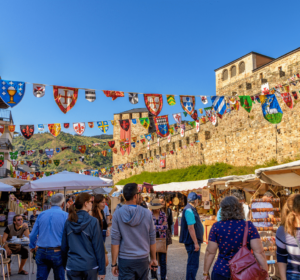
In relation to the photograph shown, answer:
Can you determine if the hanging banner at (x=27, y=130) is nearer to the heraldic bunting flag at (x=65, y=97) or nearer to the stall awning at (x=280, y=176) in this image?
the heraldic bunting flag at (x=65, y=97)

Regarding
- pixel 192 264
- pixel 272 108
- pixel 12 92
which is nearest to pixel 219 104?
pixel 272 108

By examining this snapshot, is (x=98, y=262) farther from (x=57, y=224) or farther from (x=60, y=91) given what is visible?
→ (x=60, y=91)

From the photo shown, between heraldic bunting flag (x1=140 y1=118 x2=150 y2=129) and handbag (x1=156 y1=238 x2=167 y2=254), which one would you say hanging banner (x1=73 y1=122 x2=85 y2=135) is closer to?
heraldic bunting flag (x1=140 y1=118 x2=150 y2=129)

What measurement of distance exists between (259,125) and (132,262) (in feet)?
50.2

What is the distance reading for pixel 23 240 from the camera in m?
5.34

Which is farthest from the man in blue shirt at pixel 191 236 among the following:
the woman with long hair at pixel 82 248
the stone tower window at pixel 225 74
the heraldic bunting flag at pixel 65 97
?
the stone tower window at pixel 225 74

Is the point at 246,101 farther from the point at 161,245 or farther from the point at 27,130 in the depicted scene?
the point at 27,130

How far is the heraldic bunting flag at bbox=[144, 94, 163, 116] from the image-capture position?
30.5 feet

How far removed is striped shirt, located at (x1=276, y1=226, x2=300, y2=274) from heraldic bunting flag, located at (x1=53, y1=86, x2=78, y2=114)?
703cm

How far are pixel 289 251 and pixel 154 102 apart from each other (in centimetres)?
746

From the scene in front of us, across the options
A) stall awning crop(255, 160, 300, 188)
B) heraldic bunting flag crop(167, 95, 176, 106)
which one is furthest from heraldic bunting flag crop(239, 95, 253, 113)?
stall awning crop(255, 160, 300, 188)

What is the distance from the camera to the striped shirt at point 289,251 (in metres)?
2.27

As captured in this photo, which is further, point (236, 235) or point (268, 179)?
point (268, 179)

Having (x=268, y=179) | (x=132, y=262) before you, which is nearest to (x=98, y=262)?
(x=132, y=262)
